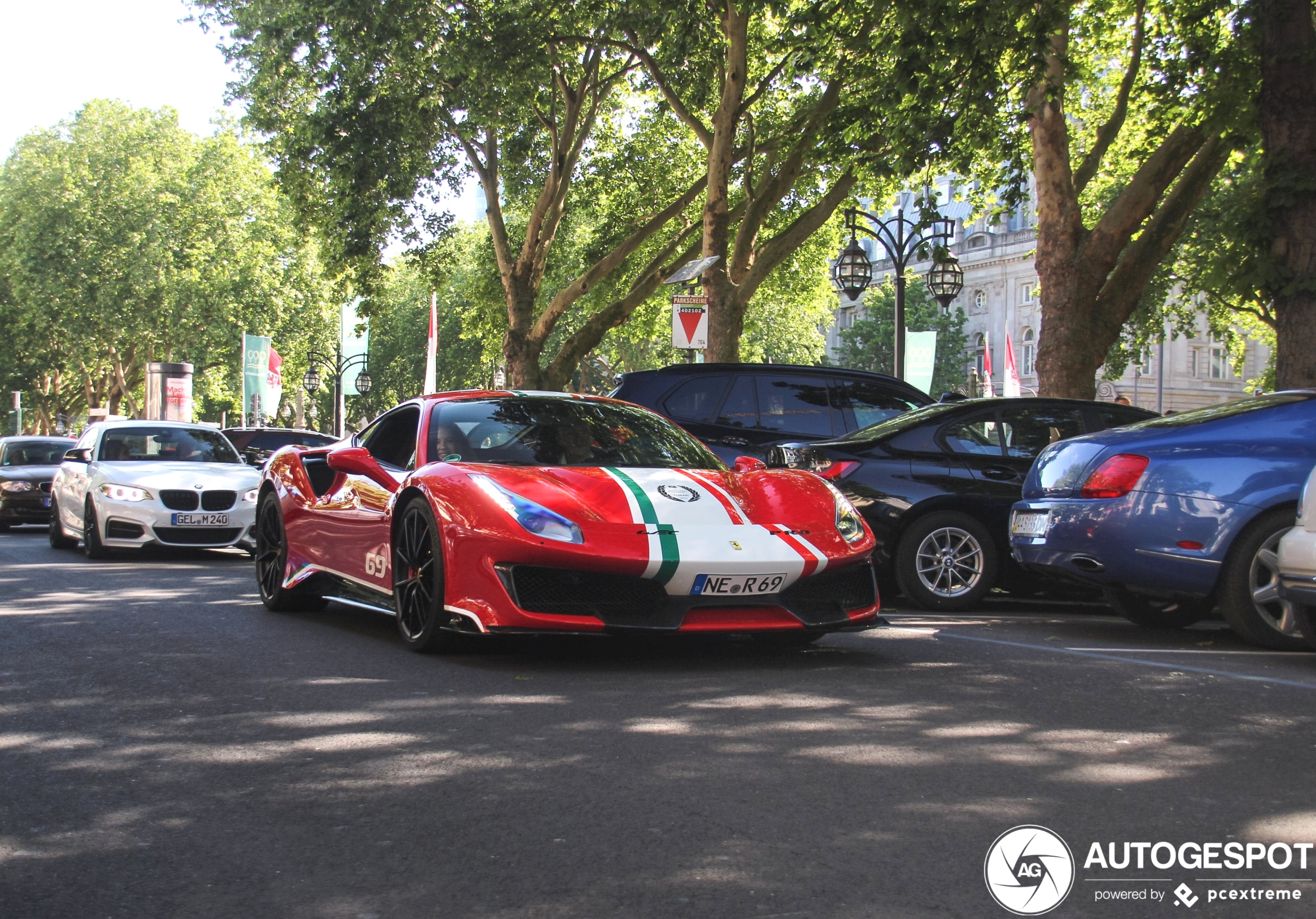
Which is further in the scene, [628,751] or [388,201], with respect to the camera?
[388,201]

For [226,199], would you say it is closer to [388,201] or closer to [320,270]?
[320,270]

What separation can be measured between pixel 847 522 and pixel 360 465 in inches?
104

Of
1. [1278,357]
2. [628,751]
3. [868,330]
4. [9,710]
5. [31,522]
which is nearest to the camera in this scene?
[628,751]

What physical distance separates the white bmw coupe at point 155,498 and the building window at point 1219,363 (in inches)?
3097

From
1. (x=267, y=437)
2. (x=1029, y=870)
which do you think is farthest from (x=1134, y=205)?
(x=1029, y=870)

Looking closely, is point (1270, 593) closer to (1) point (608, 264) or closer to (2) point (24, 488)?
(2) point (24, 488)

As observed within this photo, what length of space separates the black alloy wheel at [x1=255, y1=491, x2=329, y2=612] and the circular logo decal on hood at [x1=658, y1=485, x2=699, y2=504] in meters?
3.24

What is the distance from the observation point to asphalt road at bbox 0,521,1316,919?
11.3 feet

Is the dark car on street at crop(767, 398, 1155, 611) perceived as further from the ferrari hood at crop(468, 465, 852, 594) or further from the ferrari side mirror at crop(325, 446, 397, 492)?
the ferrari side mirror at crop(325, 446, 397, 492)

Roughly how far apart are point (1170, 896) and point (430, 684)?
355cm

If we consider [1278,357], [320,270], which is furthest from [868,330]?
[1278,357]

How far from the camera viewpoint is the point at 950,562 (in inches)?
398

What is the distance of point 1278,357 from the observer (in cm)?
1244

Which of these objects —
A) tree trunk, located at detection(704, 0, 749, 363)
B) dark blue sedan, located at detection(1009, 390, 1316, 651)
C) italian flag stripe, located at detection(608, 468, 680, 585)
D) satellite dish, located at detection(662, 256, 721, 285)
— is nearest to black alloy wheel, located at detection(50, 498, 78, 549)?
satellite dish, located at detection(662, 256, 721, 285)
